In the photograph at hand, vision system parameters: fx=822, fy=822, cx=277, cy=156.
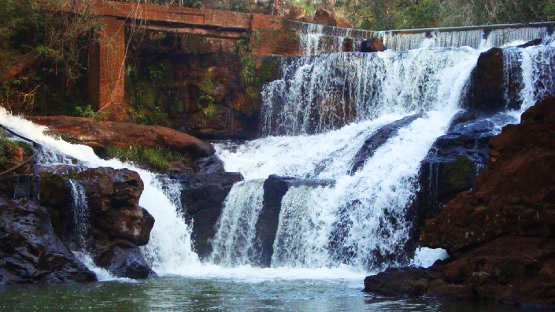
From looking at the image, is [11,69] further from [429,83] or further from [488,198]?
[488,198]

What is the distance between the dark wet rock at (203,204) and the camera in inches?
840

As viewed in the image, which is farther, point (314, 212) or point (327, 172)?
point (327, 172)

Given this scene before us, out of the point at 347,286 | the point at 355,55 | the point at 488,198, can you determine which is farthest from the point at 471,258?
the point at 355,55

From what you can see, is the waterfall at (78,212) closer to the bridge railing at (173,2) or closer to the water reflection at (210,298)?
the water reflection at (210,298)

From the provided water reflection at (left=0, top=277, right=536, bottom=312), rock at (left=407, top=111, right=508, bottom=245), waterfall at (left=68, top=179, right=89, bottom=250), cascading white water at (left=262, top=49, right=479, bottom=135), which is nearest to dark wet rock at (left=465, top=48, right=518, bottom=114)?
cascading white water at (left=262, top=49, right=479, bottom=135)

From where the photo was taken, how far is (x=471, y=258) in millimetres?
13422

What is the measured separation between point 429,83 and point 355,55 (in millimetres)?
2872

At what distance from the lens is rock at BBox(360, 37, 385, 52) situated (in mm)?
29047

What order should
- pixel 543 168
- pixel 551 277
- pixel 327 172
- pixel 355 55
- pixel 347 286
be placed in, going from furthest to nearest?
1. pixel 355 55
2. pixel 327 172
3. pixel 347 286
4. pixel 543 168
5. pixel 551 277

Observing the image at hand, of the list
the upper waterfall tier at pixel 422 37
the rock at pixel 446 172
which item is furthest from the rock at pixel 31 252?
the upper waterfall tier at pixel 422 37

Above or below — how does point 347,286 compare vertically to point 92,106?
below

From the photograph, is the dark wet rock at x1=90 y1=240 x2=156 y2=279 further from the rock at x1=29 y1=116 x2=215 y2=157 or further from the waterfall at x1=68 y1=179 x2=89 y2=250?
the rock at x1=29 y1=116 x2=215 y2=157

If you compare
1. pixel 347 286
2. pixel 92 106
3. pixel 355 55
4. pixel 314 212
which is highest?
pixel 355 55

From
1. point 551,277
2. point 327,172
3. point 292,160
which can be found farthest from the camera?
point 292,160
